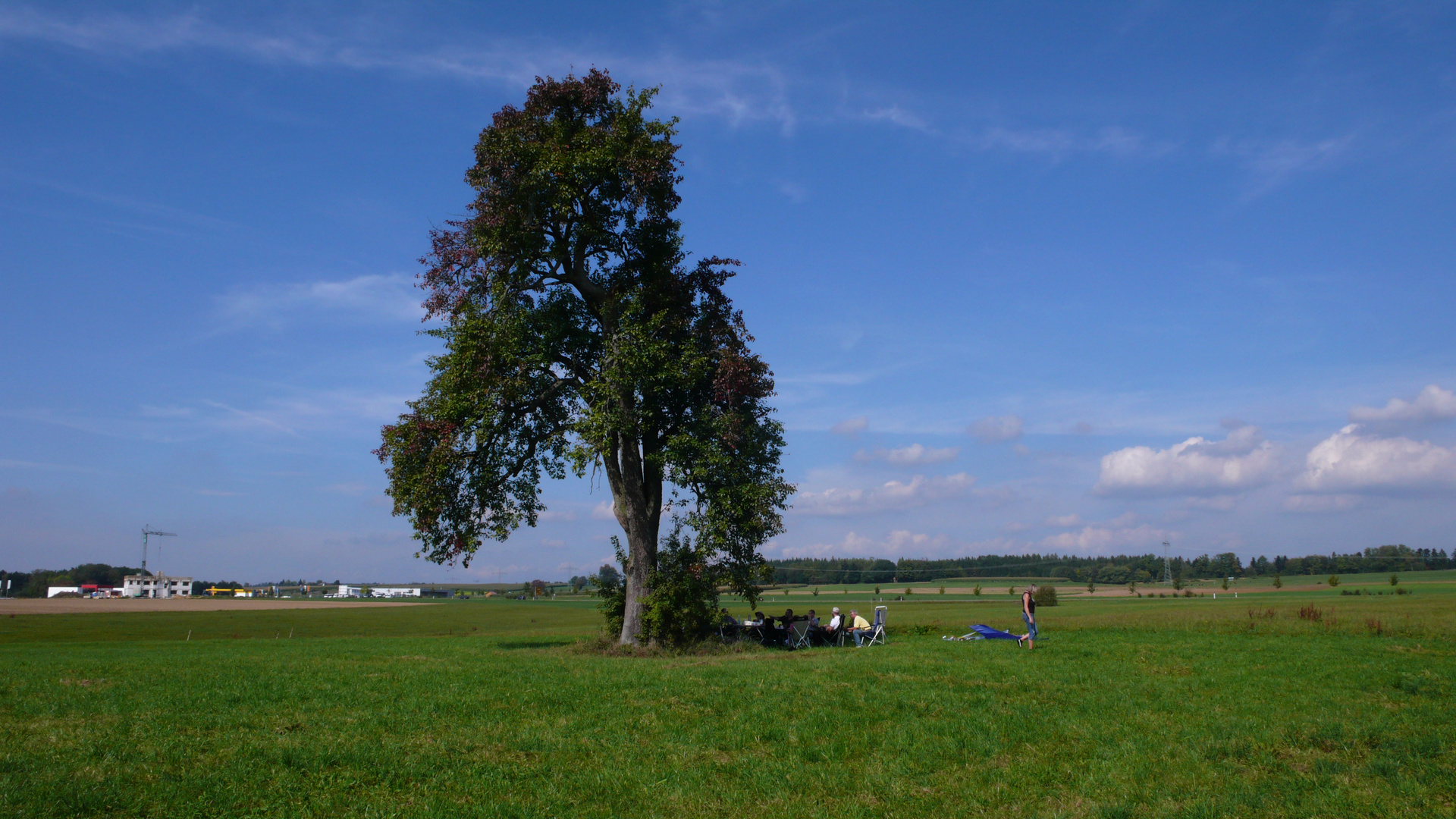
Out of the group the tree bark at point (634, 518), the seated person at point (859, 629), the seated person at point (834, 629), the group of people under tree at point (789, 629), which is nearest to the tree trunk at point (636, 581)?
the tree bark at point (634, 518)

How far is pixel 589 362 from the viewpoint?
91.2 feet

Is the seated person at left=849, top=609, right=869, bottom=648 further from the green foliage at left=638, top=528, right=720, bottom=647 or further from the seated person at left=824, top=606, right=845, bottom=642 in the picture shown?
the green foliage at left=638, top=528, right=720, bottom=647

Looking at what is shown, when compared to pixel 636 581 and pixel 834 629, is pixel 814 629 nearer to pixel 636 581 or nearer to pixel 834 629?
pixel 834 629

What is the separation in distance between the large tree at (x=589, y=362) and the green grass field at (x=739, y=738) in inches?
271

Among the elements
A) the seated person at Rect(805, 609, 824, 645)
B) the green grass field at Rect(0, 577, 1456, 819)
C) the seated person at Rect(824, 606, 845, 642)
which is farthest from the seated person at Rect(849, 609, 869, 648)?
the green grass field at Rect(0, 577, 1456, 819)

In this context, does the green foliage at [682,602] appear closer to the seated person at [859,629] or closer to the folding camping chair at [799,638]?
the folding camping chair at [799,638]

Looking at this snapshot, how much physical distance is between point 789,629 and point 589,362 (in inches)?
447

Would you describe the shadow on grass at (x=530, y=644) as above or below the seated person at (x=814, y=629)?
below

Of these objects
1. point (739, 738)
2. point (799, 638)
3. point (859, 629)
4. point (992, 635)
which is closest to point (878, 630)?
point (859, 629)

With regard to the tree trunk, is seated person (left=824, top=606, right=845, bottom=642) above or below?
below

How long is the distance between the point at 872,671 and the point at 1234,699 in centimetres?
634

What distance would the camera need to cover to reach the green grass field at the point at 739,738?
835 cm

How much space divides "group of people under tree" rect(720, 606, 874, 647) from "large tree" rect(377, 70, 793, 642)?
1.48 metres

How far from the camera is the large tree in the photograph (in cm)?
2438
